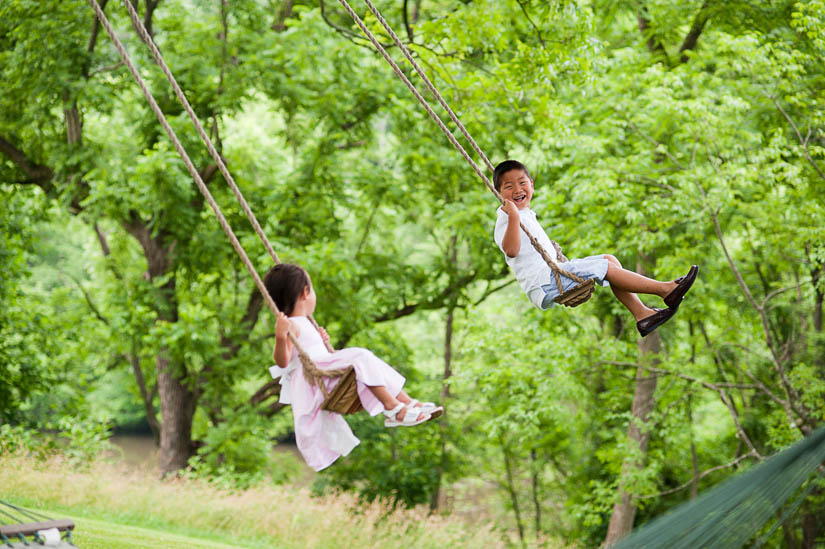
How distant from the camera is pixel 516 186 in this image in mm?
3998

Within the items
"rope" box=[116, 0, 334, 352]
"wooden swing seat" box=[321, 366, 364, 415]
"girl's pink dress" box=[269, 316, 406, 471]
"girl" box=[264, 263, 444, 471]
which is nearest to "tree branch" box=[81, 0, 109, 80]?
"rope" box=[116, 0, 334, 352]

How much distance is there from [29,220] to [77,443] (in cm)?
358

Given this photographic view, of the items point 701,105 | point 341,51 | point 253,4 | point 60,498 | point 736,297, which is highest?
point 253,4

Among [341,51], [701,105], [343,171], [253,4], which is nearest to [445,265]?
[343,171]

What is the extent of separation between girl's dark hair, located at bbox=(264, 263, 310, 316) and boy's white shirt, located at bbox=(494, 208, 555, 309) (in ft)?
3.17

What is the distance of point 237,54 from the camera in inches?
420

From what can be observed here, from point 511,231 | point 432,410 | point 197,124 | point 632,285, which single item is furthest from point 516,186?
point 197,124

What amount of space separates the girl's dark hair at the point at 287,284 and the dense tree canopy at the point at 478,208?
169 inches

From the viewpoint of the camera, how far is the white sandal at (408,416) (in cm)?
355

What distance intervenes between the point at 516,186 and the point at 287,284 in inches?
47.6

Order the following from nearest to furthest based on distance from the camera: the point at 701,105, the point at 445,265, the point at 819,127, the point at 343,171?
1. the point at 701,105
2. the point at 819,127
3. the point at 343,171
4. the point at 445,265

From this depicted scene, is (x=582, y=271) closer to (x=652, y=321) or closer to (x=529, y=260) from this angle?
(x=529, y=260)

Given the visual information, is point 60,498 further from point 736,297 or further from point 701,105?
point 736,297

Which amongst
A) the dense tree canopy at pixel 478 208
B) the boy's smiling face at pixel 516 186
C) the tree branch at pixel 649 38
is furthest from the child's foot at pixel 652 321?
the tree branch at pixel 649 38
